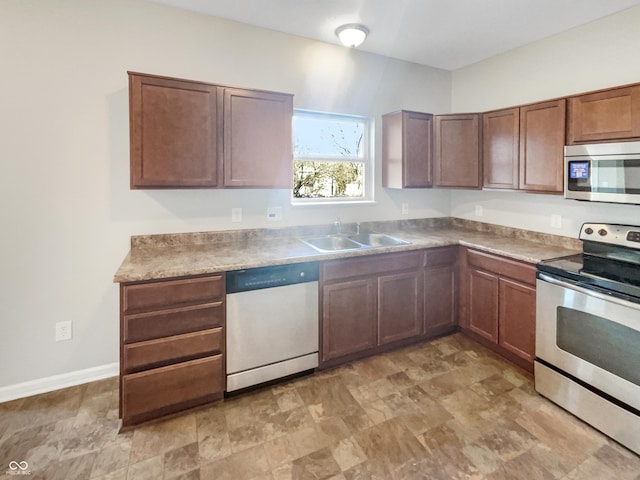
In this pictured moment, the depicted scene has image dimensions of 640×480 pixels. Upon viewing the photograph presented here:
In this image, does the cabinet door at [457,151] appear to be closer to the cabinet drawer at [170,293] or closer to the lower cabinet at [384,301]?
the lower cabinet at [384,301]

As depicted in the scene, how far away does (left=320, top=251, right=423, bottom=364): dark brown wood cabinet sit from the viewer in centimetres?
255

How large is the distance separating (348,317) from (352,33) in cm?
226

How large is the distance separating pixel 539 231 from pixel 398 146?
1.48m

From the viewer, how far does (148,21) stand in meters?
2.43

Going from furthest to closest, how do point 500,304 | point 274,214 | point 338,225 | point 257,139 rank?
point 338,225 < point 274,214 < point 500,304 < point 257,139

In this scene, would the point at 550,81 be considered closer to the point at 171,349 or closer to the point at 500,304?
the point at 500,304

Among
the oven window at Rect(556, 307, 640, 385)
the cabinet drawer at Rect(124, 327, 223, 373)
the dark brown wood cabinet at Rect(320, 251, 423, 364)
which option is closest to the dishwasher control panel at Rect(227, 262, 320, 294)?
the dark brown wood cabinet at Rect(320, 251, 423, 364)

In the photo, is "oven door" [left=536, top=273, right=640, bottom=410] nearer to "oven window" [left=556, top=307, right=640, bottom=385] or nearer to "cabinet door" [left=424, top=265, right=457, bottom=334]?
"oven window" [left=556, top=307, right=640, bottom=385]

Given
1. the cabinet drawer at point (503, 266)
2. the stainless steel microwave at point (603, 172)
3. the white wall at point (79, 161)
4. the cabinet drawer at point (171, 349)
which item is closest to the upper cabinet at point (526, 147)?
the stainless steel microwave at point (603, 172)

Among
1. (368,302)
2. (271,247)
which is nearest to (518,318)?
(368,302)

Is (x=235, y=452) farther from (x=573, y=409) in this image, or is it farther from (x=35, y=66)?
(x=35, y=66)

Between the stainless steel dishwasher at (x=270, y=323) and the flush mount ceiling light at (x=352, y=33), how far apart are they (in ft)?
6.11

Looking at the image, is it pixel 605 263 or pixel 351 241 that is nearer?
pixel 605 263

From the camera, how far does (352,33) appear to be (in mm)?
2719
